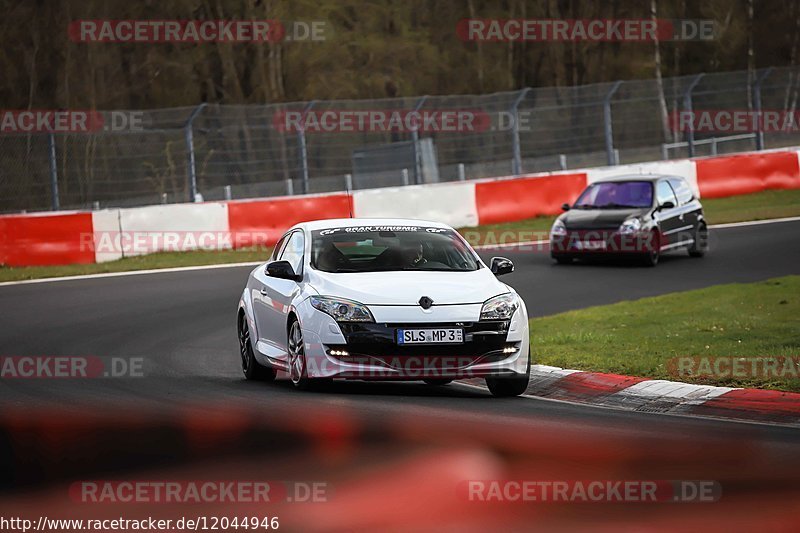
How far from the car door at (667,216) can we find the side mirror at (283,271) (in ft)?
38.4

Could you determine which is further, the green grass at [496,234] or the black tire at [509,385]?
the green grass at [496,234]

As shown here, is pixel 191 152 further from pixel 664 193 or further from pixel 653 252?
pixel 653 252

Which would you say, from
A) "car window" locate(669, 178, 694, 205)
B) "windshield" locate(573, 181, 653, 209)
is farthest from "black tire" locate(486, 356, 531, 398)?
"car window" locate(669, 178, 694, 205)

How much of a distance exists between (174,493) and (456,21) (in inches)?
2318

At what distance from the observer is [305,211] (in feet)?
90.7

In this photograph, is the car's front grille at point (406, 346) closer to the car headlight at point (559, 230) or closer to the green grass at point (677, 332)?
the green grass at point (677, 332)

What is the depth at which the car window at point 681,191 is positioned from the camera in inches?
933

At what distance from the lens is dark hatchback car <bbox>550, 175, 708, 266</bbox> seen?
22.6m

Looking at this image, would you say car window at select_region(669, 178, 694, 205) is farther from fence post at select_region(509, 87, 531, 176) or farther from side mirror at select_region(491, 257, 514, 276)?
side mirror at select_region(491, 257, 514, 276)

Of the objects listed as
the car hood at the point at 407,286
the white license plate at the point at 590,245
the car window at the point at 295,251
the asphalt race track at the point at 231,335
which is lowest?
the asphalt race track at the point at 231,335

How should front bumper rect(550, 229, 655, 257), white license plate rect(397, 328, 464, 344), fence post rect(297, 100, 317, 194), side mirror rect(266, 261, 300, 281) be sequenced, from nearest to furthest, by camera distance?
white license plate rect(397, 328, 464, 344), side mirror rect(266, 261, 300, 281), front bumper rect(550, 229, 655, 257), fence post rect(297, 100, 317, 194)

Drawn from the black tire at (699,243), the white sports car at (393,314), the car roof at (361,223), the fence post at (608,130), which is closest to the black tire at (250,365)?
the white sports car at (393,314)

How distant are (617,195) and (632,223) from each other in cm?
121

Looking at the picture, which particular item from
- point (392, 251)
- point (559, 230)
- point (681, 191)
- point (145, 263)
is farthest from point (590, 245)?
point (392, 251)
